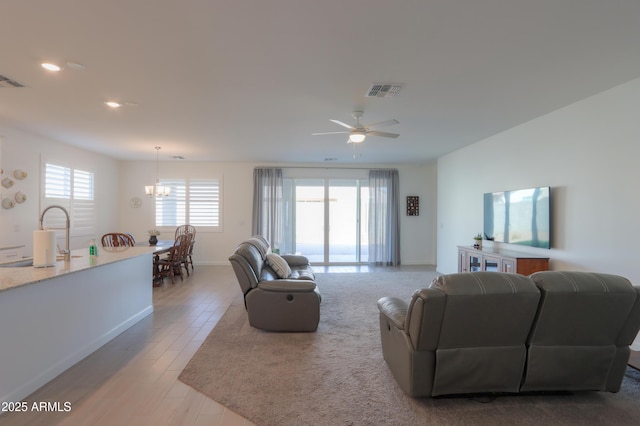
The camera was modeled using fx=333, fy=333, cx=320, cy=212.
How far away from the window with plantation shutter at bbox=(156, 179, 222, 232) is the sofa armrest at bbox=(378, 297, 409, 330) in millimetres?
6547

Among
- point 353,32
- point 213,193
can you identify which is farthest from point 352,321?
point 213,193

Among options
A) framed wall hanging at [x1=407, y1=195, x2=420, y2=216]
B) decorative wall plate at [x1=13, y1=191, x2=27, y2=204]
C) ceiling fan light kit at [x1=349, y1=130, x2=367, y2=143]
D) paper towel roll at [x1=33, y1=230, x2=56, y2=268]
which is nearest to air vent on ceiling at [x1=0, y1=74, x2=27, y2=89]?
paper towel roll at [x1=33, y1=230, x2=56, y2=268]

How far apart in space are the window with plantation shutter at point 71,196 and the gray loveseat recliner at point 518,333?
6.79 metres

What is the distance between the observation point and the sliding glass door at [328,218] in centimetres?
877

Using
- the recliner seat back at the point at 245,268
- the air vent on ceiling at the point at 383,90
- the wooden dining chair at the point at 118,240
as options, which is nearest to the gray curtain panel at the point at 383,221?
the air vent on ceiling at the point at 383,90

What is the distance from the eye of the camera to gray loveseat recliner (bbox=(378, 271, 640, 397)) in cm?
218

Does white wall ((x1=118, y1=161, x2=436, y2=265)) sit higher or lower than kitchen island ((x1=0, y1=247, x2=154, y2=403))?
higher

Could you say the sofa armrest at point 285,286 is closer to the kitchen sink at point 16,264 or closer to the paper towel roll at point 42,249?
the paper towel roll at point 42,249

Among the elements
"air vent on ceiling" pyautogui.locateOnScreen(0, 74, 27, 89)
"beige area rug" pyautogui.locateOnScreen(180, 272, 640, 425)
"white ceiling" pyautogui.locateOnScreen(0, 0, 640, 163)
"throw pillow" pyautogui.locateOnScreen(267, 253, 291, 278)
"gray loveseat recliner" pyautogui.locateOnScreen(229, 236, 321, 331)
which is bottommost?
"beige area rug" pyautogui.locateOnScreen(180, 272, 640, 425)

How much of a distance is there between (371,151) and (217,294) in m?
4.10

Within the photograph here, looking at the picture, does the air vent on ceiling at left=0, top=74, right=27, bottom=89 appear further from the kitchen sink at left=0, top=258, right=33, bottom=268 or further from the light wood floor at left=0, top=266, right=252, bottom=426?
the light wood floor at left=0, top=266, right=252, bottom=426

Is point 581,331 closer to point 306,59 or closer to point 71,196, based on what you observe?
point 306,59

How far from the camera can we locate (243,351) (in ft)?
10.9

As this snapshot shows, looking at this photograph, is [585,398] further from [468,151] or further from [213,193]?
[213,193]
